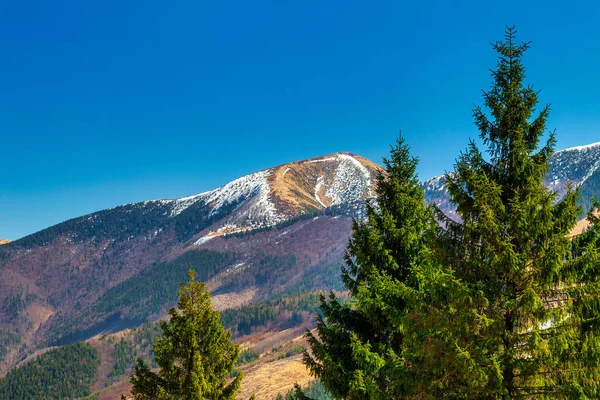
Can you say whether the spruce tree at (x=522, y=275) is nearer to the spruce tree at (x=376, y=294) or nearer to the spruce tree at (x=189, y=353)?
the spruce tree at (x=376, y=294)

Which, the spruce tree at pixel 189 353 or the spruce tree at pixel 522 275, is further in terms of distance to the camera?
the spruce tree at pixel 189 353

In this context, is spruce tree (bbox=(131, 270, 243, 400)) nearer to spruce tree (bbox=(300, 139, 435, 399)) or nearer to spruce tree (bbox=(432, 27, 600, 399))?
spruce tree (bbox=(300, 139, 435, 399))

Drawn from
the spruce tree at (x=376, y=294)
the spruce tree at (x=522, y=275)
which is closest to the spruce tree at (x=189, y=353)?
the spruce tree at (x=376, y=294)

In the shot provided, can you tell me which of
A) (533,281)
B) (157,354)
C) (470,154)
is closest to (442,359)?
(533,281)

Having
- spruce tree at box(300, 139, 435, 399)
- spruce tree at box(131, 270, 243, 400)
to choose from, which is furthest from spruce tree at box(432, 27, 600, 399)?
spruce tree at box(131, 270, 243, 400)

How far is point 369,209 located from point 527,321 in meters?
8.48

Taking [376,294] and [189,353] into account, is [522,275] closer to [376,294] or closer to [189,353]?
[376,294]

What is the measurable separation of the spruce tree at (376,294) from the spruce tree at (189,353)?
419 centimetres

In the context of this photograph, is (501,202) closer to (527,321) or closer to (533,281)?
(533,281)

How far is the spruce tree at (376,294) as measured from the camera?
15.6 m

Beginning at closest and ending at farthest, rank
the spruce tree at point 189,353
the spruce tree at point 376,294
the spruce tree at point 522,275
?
the spruce tree at point 522,275 → the spruce tree at point 376,294 → the spruce tree at point 189,353

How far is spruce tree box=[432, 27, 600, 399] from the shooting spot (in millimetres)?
10672

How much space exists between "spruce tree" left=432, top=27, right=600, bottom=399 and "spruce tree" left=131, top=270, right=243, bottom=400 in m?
10.8

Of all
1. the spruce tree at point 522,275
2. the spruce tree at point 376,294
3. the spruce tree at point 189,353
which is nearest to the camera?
the spruce tree at point 522,275
